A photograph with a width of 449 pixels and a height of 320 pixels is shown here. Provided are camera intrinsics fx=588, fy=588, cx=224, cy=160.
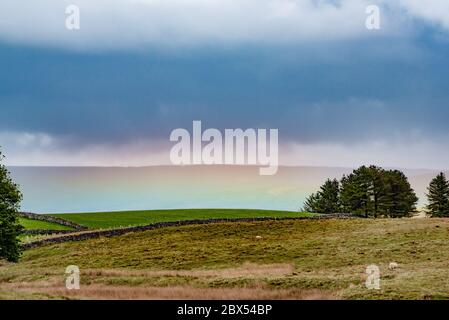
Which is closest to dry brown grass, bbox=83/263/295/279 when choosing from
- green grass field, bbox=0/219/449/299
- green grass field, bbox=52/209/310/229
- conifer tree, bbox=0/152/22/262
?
green grass field, bbox=0/219/449/299

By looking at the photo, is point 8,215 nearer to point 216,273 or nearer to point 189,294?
point 216,273

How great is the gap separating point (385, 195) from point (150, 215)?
51.2 meters

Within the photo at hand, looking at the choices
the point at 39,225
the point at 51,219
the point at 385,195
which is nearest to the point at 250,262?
the point at 39,225

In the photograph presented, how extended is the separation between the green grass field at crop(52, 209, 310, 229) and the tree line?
17458 millimetres

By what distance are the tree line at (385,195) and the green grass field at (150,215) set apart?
57.3 ft

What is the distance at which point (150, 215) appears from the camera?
116 meters

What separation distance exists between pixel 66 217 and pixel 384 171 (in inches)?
2749

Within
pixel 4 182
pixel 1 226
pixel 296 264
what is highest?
pixel 4 182

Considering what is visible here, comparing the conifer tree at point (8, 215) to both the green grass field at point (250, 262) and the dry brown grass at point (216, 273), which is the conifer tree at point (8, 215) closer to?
the green grass field at point (250, 262)

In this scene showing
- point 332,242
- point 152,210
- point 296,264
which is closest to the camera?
point 296,264
